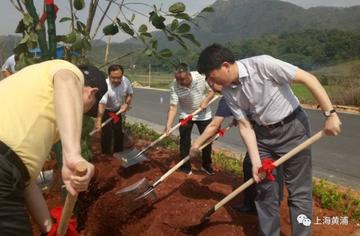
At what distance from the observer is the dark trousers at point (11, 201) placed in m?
1.57

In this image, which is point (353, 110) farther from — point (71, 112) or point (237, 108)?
point (71, 112)

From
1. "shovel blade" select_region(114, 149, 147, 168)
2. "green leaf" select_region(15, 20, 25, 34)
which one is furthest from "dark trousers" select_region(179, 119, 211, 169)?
"green leaf" select_region(15, 20, 25, 34)

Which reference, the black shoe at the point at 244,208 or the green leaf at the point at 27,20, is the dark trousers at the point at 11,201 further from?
the black shoe at the point at 244,208

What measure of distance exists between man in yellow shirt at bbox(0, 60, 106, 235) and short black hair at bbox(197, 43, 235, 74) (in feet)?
4.68

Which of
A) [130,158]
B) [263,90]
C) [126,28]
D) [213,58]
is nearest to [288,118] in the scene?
[263,90]

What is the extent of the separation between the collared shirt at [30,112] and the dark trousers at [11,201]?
60mm

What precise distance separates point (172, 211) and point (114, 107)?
271 cm

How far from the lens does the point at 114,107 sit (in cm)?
630

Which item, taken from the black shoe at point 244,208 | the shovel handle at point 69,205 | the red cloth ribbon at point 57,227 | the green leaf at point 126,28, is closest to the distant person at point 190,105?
the black shoe at point 244,208

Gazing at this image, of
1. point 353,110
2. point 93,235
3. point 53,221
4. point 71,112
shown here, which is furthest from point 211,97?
point 353,110

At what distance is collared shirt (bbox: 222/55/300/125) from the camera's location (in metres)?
2.95

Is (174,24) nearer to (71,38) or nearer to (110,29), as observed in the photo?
(110,29)

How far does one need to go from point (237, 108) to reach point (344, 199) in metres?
1.96

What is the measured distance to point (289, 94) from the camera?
3090 mm
